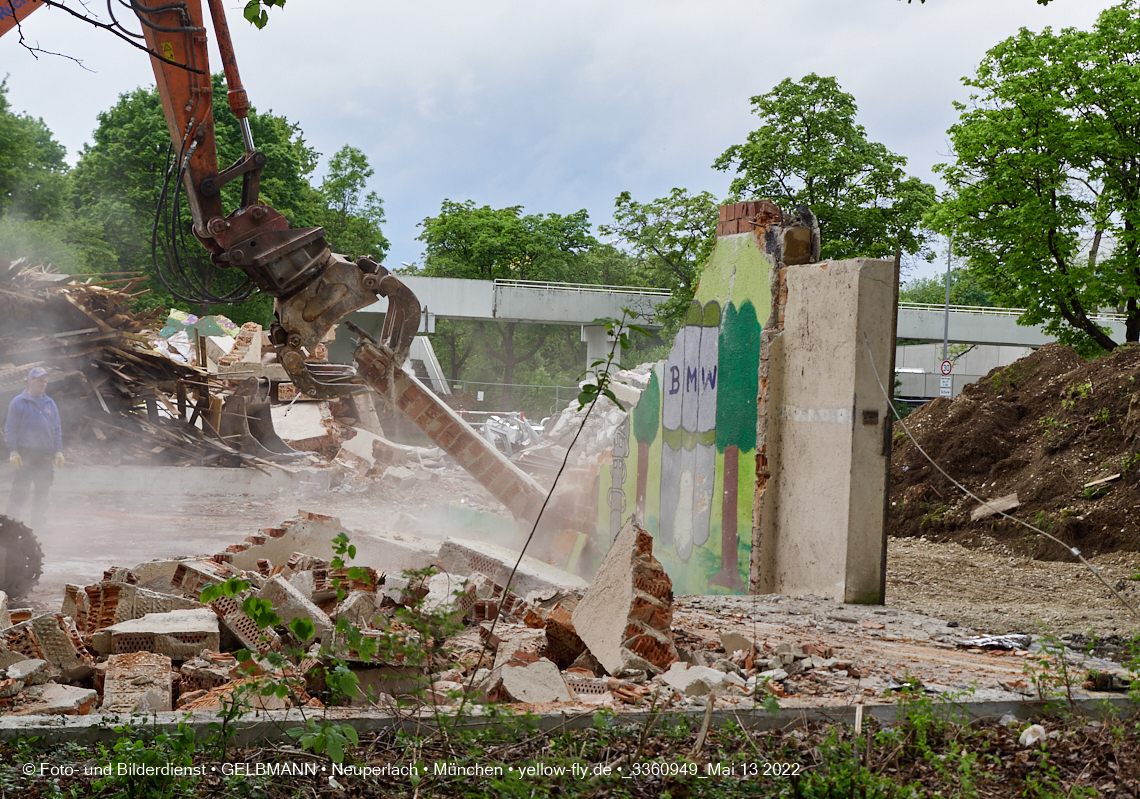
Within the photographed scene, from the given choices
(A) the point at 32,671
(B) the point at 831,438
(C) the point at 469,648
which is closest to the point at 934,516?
(B) the point at 831,438

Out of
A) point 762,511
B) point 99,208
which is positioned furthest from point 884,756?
point 99,208

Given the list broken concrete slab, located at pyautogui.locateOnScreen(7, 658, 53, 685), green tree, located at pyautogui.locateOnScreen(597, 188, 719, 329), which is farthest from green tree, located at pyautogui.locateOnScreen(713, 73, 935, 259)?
broken concrete slab, located at pyautogui.locateOnScreen(7, 658, 53, 685)

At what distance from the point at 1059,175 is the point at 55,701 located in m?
19.3

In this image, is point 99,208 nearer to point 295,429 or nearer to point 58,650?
point 295,429

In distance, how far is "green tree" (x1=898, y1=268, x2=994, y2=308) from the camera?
201 ft

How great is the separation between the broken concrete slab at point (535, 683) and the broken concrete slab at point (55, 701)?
1644mm

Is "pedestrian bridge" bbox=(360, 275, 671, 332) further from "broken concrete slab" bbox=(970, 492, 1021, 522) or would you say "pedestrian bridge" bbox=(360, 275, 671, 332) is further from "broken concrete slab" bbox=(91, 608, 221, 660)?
"broken concrete slab" bbox=(91, 608, 221, 660)

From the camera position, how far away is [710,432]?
7566mm

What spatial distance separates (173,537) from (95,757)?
9.16 meters

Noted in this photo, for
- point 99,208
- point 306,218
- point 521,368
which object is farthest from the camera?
point 521,368

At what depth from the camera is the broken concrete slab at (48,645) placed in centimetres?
404

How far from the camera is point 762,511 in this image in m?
6.65

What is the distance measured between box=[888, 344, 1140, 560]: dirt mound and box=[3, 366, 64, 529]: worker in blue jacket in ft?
32.5

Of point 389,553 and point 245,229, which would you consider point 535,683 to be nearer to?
point 389,553
